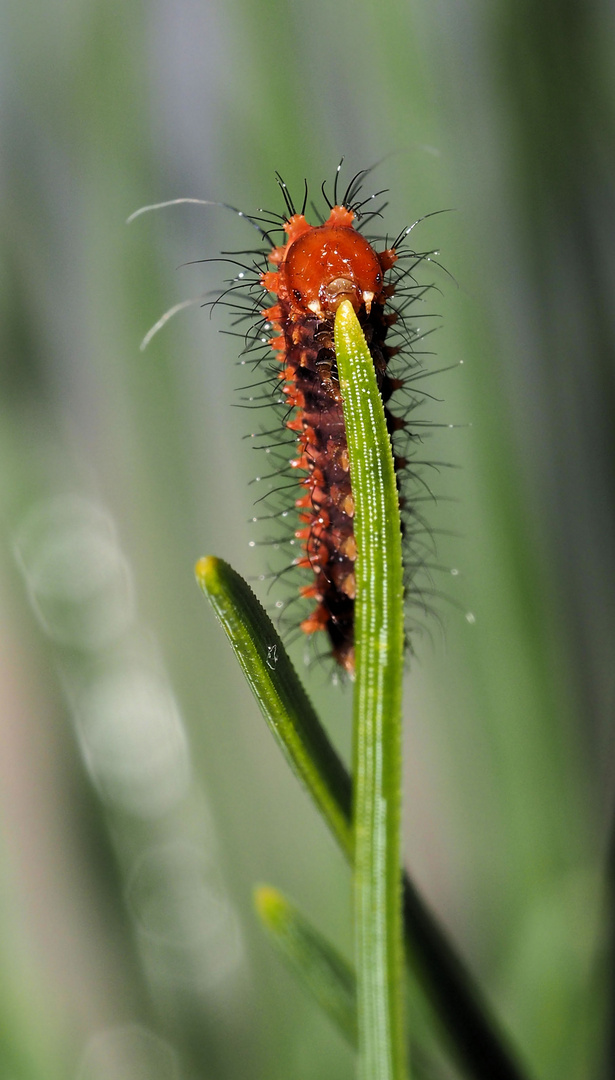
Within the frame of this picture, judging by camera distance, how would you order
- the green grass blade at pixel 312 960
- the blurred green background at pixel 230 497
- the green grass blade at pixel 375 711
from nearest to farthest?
the green grass blade at pixel 375 711
the green grass blade at pixel 312 960
the blurred green background at pixel 230 497

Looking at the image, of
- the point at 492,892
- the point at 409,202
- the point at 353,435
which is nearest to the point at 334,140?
the point at 409,202

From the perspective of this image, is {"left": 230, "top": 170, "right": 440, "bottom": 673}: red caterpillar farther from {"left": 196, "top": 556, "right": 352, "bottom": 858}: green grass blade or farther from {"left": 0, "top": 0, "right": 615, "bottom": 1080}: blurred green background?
{"left": 0, "top": 0, "right": 615, "bottom": 1080}: blurred green background

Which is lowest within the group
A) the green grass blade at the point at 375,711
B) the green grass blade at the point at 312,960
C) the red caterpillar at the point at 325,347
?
the green grass blade at the point at 312,960

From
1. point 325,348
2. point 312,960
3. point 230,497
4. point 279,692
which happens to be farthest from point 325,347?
point 230,497

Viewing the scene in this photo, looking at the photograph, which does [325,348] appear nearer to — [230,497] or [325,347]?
[325,347]

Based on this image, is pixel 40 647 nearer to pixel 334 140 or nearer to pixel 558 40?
pixel 334 140

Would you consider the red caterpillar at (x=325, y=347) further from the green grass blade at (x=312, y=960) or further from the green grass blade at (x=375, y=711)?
the green grass blade at (x=312, y=960)

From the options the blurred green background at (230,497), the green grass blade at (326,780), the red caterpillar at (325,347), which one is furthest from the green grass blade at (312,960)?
the blurred green background at (230,497)

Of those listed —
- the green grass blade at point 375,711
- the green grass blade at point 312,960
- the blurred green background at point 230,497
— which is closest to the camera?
the green grass blade at point 375,711

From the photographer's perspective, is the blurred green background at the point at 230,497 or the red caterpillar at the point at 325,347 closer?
the red caterpillar at the point at 325,347
